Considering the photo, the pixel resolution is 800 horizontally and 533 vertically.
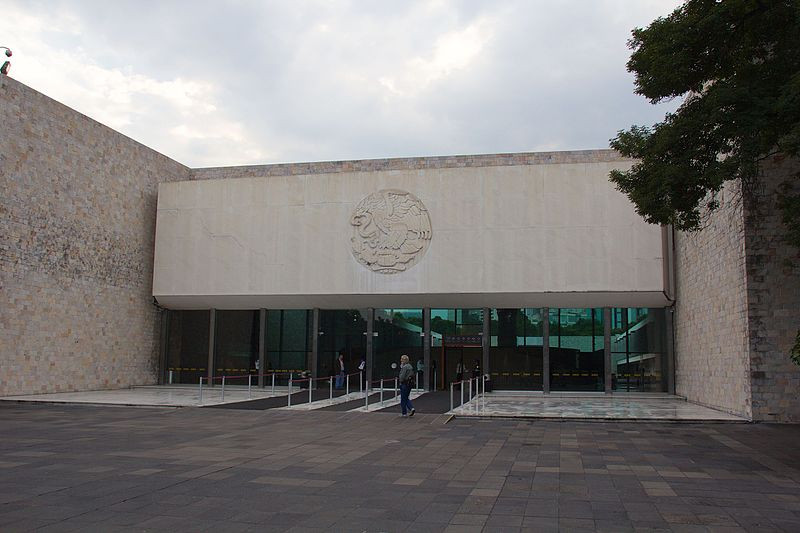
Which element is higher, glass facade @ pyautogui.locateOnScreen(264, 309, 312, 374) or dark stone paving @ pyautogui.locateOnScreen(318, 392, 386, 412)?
glass facade @ pyautogui.locateOnScreen(264, 309, 312, 374)

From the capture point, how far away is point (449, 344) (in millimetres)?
25000

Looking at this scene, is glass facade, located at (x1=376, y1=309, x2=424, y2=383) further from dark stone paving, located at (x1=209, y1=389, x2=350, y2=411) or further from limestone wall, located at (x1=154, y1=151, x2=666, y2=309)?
dark stone paving, located at (x1=209, y1=389, x2=350, y2=411)

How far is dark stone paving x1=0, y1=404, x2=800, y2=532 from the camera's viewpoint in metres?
6.30

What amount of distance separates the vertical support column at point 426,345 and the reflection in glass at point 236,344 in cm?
667

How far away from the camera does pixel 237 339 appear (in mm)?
26562

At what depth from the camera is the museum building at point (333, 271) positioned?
21108 mm

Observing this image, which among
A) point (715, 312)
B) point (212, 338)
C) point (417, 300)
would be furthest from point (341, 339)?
point (715, 312)

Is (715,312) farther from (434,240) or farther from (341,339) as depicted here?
(341,339)

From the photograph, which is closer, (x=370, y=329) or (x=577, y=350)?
(x=577, y=350)

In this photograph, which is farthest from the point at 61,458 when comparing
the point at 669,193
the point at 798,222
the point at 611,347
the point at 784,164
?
the point at 611,347

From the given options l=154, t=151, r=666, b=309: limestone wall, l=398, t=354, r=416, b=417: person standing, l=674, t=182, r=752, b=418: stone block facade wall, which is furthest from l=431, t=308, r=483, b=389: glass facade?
l=398, t=354, r=416, b=417: person standing

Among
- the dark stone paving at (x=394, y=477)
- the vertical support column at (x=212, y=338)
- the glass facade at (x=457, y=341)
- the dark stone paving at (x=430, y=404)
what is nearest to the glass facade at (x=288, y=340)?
the vertical support column at (x=212, y=338)

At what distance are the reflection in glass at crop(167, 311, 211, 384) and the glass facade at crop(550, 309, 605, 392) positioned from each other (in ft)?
44.6

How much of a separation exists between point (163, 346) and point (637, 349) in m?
18.3
